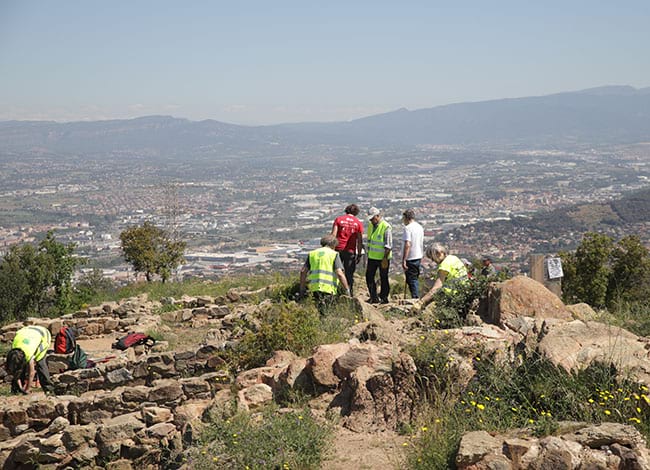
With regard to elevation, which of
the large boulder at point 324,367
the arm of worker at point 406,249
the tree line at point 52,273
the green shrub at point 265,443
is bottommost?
the tree line at point 52,273

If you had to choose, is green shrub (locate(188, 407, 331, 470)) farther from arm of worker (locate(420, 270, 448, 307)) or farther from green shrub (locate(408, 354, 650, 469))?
arm of worker (locate(420, 270, 448, 307))

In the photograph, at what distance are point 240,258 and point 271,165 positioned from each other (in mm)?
125039

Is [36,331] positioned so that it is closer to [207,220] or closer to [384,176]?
[207,220]

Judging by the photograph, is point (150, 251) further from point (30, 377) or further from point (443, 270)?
point (443, 270)

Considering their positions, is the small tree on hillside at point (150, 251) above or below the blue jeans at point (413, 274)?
below

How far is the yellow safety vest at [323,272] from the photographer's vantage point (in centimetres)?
1090

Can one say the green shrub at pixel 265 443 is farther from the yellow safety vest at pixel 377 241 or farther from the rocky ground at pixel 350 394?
the yellow safety vest at pixel 377 241

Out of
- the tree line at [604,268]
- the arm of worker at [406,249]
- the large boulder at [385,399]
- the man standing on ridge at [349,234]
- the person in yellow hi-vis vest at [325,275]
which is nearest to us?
the large boulder at [385,399]

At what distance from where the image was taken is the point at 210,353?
1048 cm

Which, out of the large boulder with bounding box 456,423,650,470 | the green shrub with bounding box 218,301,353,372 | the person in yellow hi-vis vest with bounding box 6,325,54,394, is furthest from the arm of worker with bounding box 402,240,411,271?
the large boulder with bounding box 456,423,650,470

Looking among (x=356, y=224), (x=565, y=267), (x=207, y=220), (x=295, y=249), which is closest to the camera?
(x=356, y=224)

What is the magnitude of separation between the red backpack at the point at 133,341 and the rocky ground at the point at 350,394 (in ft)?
2.70

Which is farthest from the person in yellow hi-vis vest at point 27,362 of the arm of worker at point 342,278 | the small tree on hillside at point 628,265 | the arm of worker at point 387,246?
the small tree on hillside at point 628,265

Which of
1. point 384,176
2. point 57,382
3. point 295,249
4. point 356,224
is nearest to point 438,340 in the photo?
point 356,224
